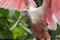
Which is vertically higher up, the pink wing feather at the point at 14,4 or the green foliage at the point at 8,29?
the pink wing feather at the point at 14,4

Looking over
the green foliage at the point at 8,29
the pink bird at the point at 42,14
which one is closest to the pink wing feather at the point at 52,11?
the pink bird at the point at 42,14

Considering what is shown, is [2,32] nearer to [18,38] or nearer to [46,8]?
[18,38]

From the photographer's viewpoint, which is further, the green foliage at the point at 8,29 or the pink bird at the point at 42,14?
the green foliage at the point at 8,29

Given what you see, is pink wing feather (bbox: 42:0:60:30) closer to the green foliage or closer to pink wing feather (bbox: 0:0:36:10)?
pink wing feather (bbox: 0:0:36:10)

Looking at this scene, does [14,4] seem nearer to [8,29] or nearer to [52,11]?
[52,11]

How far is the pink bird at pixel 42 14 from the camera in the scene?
0.54 meters

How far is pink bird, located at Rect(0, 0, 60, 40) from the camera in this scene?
1.77 ft

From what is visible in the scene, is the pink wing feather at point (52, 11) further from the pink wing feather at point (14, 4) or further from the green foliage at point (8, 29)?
the green foliage at point (8, 29)

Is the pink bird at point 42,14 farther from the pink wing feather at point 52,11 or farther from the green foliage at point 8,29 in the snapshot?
the green foliage at point 8,29

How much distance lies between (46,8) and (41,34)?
0.07 m

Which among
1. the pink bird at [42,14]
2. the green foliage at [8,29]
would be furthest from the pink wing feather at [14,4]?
the green foliage at [8,29]

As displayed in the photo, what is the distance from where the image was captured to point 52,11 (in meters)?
0.58

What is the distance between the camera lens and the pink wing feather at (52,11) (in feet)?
1.84

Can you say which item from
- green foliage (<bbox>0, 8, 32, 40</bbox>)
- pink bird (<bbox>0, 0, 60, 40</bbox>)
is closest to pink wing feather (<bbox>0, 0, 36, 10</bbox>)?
pink bird (<bbox>0, 0, 60, 40</bbox>)
